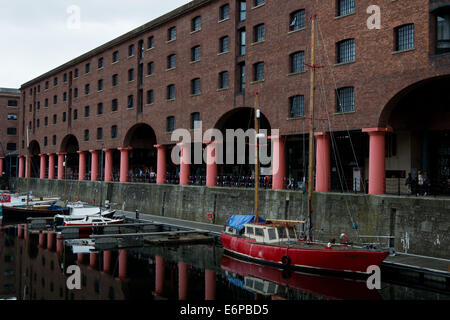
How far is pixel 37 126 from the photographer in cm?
7162

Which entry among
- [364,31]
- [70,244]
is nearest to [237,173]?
[70,244]

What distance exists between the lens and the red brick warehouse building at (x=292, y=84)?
25812mm

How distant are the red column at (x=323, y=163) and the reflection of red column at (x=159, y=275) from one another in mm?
10692

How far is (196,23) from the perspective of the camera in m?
40.8

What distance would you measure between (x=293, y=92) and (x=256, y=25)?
270 inches

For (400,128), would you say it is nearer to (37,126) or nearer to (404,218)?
(404,218)

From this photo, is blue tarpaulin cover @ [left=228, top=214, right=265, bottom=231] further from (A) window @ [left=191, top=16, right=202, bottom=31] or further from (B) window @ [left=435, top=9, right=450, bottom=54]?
(A) window @ [left=191, top=16, right=202, bottom=31]

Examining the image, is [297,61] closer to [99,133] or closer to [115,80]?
[115,80]

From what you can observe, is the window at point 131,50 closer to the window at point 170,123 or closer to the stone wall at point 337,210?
the window at point 170,123

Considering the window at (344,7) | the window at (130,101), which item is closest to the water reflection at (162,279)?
the window at (344,7)

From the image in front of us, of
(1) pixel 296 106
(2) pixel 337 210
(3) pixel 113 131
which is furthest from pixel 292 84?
(3) pixel 113 131

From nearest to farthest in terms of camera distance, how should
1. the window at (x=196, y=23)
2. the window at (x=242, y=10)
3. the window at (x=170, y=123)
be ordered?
the window at (x=242, y=10)
the window at (x=196, y=23)
the window at (x=170, y=123)

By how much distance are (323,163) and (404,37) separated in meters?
8.72

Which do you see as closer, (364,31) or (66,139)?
(364,31)
